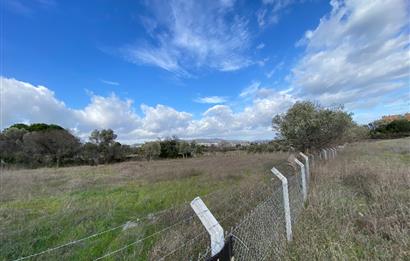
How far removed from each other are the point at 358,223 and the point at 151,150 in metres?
38.1

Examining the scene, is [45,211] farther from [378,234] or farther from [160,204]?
[378,234]

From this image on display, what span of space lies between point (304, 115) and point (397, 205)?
8565mm

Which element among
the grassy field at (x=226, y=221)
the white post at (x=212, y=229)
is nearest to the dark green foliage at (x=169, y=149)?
the grassy field at (x=226, y=221)

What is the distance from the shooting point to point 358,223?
4.18m

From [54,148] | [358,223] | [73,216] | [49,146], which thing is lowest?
[358,223]

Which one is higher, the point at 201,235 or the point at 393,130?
the point at 393,130

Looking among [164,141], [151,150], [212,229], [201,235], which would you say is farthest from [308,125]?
[164,141]

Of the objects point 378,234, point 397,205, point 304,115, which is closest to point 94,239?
point 378,234

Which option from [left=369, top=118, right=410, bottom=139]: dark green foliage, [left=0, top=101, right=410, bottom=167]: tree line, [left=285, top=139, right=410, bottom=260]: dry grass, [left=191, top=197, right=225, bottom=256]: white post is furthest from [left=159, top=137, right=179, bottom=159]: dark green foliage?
[left=191, top=197, right=225, bottom=256]: white post

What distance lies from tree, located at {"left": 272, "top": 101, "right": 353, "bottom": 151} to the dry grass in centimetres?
612

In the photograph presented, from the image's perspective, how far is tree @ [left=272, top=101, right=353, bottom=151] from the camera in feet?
41.4

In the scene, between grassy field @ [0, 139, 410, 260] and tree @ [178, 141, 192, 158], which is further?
tree @ [178, 141, 192, 158]

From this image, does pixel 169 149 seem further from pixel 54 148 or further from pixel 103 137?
pixel 54 148

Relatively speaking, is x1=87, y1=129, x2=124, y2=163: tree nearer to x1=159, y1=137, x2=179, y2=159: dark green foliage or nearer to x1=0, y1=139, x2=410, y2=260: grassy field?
x1=159, y1=137, x2=179, y2=159: dark green foliage
